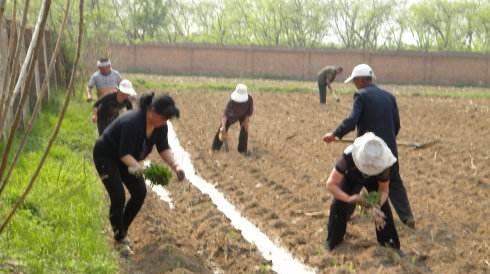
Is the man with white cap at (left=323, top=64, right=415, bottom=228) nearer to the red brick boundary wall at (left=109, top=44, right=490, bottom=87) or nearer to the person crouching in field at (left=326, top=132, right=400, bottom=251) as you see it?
the person crouching in field at (left=326, top=132, right=400, bottom=251)

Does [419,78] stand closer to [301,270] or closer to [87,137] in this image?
[87,137]

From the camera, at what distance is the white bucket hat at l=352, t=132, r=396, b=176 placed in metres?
6.60

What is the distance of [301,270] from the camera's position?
278 inches

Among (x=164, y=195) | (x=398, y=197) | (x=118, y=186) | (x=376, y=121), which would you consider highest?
(x=376, y=121)

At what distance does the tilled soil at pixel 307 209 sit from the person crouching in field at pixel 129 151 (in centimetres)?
38

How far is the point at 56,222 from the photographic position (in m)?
7.25

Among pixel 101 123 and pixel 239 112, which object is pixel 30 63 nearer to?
pixel 101 123

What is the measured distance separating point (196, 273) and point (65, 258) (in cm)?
108

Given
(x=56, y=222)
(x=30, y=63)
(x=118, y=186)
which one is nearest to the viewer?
(x=30, y=63)

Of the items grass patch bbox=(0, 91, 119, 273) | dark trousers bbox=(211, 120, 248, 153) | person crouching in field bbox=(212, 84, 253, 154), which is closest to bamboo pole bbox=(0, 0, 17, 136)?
grass patch bbox=(0, 91, 119, 273)

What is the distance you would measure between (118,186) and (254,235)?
1783 mm

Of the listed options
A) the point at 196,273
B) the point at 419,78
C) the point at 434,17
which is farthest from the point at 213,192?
the point at 434,17

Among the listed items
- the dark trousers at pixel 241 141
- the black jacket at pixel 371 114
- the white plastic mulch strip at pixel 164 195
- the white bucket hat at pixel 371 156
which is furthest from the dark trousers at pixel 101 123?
the white bucket hat at pixel 371 156

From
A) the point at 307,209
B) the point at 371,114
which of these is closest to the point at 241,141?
the point at 307,209
